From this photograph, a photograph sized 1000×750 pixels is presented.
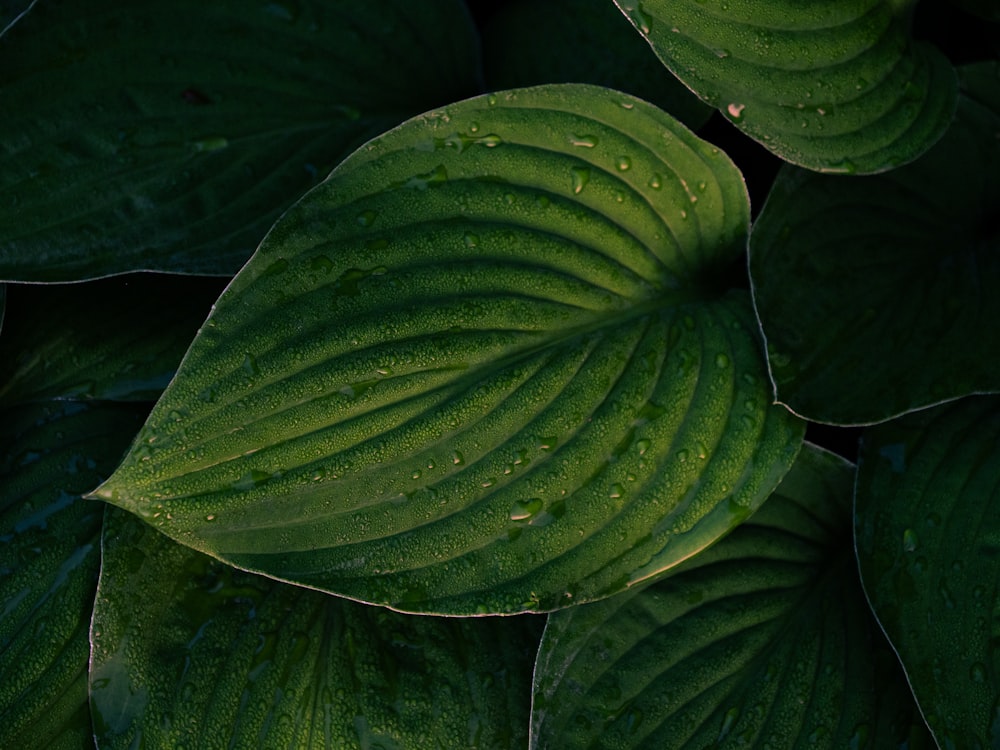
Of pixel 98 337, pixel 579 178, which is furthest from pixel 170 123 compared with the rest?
pixel 579 178

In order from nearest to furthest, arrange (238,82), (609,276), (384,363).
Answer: (384,363) → (609,276) → (238,82)

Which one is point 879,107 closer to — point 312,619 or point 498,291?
point 498,291

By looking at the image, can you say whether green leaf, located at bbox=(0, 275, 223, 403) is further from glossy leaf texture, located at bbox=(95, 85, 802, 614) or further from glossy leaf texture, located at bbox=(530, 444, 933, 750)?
glossy leaf texture, located at bbox=(530, 444, 933, 750)

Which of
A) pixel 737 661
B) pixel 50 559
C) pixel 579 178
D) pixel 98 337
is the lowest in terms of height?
pixel 737 661

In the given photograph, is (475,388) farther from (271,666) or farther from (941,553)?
(941,553)

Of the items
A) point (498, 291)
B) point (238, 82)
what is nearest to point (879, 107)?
point (498, 291)

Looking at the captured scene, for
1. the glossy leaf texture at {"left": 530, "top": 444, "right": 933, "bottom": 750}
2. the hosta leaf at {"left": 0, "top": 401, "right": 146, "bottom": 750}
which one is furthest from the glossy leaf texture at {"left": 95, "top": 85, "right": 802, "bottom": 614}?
the hosta leaf at {"left": 0, "top": 401, "right": 146, "bottom": 750}

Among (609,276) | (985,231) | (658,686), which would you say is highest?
(609,276)
